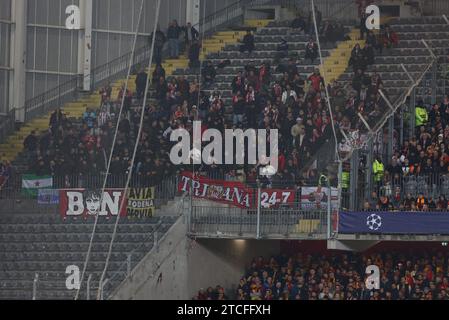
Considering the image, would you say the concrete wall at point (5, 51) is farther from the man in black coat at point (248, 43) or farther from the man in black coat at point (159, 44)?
the man in black coat at point (248, 43)

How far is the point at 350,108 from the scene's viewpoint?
36.6 m

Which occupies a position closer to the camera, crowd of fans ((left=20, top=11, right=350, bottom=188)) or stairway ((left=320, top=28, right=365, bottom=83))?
crowd of fans ((left=20, top=11, right=350, bottom=188))

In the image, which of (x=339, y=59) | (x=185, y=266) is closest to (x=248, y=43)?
(x=339, y=59)

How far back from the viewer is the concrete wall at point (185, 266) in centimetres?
3378

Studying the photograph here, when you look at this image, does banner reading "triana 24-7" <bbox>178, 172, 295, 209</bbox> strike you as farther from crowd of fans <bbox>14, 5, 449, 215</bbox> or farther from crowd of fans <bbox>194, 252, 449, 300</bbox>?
crowd of fans <bbox>194, 252, 449, 300</bbox>

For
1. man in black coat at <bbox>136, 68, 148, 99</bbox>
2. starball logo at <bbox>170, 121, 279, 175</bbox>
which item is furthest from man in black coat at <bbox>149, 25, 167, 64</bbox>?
starball logo at <bbox>170, 121, 279, 175</bbox>

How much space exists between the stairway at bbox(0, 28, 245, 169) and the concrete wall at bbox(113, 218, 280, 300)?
505 centimetres

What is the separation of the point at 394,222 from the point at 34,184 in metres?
7.34

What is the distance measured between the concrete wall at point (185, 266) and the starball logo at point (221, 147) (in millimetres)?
1720

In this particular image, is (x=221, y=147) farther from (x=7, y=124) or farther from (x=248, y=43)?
(x=7, y=124)

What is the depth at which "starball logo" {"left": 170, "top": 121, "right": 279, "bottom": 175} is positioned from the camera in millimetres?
36344

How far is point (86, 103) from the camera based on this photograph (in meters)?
40.2

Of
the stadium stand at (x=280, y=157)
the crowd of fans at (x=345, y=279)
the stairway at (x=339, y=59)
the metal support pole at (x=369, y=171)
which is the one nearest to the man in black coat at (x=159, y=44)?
the stadium stand at (x=280, y=157)
